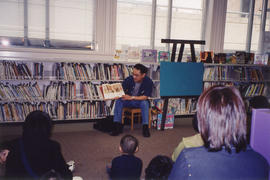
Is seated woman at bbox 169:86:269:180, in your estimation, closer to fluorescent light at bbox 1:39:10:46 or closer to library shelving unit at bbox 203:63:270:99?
library shelving unit at bbox 203:63:270:99

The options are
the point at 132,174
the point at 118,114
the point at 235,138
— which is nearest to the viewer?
the point at 235,138

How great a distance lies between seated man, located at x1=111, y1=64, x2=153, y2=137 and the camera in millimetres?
4117

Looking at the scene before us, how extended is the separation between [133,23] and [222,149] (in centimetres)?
454

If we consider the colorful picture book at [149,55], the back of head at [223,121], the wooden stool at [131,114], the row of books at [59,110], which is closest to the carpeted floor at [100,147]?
the wooden stool at [131,114]

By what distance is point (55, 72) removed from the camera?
13.6 feet

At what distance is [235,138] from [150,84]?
11.1 ft

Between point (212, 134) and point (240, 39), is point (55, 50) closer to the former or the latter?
point (212, 134)

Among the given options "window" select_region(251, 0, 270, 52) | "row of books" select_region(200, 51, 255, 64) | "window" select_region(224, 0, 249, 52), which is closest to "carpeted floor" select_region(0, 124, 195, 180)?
"row of books" select_region(200, 51, 255, 64)

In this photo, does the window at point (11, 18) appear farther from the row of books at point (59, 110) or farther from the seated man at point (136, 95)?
the seated man at point (136, 95)

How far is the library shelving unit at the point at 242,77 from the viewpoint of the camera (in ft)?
16.5

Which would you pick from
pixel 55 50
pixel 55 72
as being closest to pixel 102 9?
pixel 55 50

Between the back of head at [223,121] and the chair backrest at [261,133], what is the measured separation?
117 millimetres

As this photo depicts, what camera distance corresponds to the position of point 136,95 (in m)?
4.43

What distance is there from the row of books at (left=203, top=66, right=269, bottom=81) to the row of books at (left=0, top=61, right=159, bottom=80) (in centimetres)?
179
